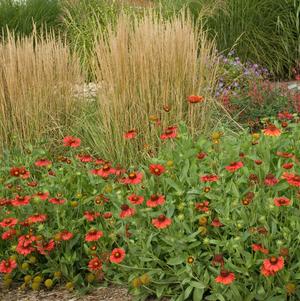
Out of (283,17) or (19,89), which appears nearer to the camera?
(19,89)

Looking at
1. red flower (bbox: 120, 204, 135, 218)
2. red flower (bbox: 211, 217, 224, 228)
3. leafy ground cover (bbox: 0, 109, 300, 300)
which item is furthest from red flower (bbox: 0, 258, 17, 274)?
red flower (bbox: 211, 217, 224, 228)

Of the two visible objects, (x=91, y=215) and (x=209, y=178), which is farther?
(x=91, y=215)

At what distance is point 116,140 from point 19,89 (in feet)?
3.14

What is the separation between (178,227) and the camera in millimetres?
2818

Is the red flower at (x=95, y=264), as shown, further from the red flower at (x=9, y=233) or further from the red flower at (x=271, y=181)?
the red flower at (x=271, y=181)

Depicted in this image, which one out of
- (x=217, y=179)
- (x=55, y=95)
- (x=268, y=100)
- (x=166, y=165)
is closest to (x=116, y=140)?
(x=55, y=95)

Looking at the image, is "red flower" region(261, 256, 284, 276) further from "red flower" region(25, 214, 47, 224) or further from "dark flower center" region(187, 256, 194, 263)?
"red flower" region(25, 214, 47, 224)

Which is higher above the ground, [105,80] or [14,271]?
[105,80]

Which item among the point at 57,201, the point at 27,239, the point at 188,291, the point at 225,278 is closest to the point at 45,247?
the point at 27,239

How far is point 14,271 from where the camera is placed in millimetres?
3191

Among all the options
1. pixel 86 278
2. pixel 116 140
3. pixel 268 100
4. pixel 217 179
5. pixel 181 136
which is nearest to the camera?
pixel 217 179

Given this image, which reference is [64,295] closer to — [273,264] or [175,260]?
[175,260]

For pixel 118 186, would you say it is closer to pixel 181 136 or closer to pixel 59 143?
pixel 181 136

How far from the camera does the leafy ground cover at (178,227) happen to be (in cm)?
260
